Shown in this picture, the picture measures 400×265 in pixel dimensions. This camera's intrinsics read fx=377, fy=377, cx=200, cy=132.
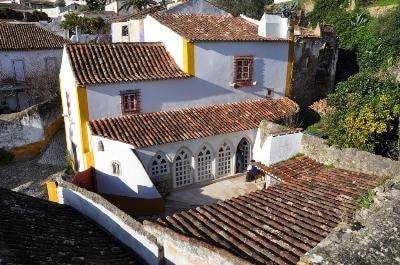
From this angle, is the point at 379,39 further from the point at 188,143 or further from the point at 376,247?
the point at 376,247

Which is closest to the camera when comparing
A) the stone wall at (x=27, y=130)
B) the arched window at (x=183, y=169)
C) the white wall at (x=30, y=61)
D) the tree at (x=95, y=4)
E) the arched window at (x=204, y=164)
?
the arched window at (x=183, y=169)

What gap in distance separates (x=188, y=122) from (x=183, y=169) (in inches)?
99.7

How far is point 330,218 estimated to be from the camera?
1077cm

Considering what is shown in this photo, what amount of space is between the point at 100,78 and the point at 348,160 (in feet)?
39.8

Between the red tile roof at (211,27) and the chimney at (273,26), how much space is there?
0.48 metres

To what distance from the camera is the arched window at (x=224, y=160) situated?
21125 mm

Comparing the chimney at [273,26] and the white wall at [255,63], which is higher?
the chimney at [273,26]

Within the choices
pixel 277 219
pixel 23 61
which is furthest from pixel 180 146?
pixel 23 61

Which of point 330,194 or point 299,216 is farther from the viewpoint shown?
point 330,194

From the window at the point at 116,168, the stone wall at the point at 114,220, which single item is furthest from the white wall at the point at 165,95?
the stone wall at the point at 114,220

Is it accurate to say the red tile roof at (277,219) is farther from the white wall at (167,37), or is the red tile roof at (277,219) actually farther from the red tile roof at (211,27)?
the red tile roof at (211,27)

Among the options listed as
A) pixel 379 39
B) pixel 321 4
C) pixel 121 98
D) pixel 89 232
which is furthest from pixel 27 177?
pixel 321 4

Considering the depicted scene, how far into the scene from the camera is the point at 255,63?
23.2m

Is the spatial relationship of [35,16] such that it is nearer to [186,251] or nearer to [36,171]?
[36,171]
